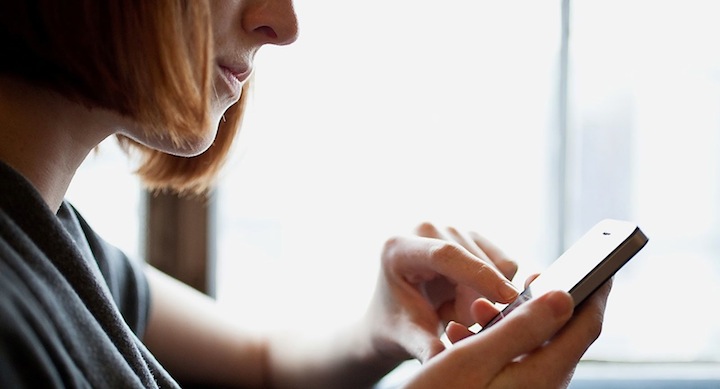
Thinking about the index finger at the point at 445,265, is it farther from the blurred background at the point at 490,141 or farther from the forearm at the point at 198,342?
the blurred background at the point at 490,141

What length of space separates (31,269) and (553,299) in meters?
0.34

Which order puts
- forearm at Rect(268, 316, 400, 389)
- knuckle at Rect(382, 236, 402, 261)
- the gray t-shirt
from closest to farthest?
1. the gray t-shirt
2. knuckle at Rect(382, 236, 402, 261)
3. forearm at Rect(268, 316, 400, 389)

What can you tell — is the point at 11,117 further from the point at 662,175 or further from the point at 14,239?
the point at 662,175

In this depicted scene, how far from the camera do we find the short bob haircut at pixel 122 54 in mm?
517

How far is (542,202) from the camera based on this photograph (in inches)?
44.8

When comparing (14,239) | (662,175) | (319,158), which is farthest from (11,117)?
(662,175)

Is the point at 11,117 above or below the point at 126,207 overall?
above

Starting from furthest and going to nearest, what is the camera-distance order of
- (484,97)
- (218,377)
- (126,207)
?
(126,207) < (484,97) < (218,377)

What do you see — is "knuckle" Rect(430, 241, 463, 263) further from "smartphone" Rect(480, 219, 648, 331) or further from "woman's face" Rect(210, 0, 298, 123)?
"woman's face" Rect(210, 0, 298, 123)

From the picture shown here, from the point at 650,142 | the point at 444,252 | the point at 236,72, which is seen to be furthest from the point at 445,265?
the point at 650,142

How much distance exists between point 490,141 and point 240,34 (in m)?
0.58

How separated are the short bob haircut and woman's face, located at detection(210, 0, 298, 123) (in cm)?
5

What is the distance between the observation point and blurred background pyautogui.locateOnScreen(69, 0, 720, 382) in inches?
43.2

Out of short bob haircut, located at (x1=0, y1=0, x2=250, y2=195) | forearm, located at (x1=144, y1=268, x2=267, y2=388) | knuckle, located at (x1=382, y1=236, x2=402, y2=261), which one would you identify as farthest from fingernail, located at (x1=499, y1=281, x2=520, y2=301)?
forearm, located at (x1=144, y1=268, x2=267, y2=388)
